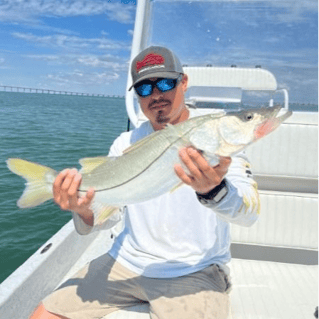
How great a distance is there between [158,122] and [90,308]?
1664 mm

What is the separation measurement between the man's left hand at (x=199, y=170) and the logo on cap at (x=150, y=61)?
110 cm

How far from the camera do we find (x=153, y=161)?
2.20 meters

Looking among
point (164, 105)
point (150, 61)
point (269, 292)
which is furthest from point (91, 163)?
point (269, 292)

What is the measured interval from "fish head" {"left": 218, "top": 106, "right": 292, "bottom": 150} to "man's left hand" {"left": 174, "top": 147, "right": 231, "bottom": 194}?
5.3 inches

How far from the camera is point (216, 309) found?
2.60m

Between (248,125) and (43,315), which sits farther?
(43,315)

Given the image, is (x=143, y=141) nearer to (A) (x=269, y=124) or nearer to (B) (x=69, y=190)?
(B) (x=69, y=190)

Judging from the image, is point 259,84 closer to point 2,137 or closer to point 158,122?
point 158,122

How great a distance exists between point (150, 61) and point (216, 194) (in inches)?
52.2

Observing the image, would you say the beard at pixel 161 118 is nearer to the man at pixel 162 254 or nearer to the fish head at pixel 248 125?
the man at pixel 162 254

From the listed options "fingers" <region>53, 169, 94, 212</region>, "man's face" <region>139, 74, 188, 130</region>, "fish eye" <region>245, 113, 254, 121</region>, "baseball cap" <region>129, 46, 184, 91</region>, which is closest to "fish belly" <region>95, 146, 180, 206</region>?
"fingers" <region>53, 169, 94, 212</region>

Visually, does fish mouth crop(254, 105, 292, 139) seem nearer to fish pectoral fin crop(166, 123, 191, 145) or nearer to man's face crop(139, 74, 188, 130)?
fish pectoral fin crop(166, 123, 191, 145)

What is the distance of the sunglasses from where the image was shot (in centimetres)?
282

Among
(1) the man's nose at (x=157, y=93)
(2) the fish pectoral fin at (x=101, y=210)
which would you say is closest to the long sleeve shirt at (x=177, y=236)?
(2) the fish pectoral fin at (x=101, y=210)
